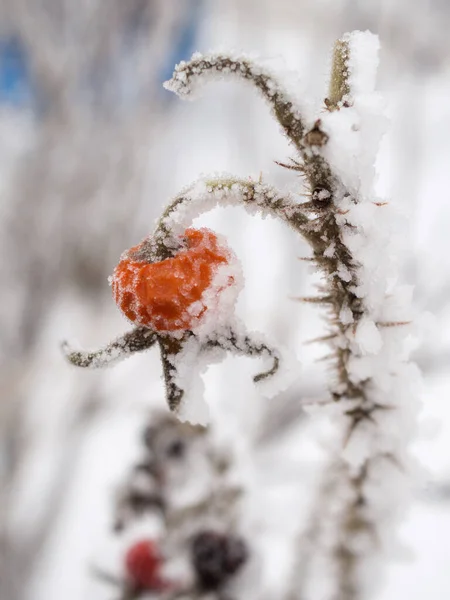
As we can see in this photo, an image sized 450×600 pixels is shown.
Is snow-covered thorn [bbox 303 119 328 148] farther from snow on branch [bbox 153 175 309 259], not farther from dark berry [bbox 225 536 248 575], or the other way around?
dark berry [bbox 225 536 248 575]

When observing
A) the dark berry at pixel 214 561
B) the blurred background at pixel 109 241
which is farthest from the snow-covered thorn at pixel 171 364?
the blurred background at pixel 109 241

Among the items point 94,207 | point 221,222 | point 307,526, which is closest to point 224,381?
point 221,222

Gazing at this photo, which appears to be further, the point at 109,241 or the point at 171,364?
the point at 109,241

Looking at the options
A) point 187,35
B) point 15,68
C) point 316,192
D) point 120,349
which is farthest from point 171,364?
point 187,35

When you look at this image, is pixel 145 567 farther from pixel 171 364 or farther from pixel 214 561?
pixel 171 364

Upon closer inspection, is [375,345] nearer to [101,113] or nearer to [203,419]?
[203,419]

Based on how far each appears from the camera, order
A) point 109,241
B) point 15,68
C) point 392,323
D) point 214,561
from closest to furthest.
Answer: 1. point 392,323
2. point 214,561
3. point 15,68
4. point 109,241

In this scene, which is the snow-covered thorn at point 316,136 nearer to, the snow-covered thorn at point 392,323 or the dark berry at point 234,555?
the snow-covered thorn at point 392,323
